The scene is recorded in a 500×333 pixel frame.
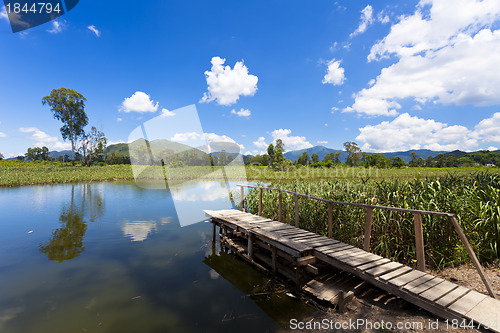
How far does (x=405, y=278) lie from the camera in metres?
3.98

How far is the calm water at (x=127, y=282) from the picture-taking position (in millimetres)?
4551

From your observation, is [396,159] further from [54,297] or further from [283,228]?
[54,297]

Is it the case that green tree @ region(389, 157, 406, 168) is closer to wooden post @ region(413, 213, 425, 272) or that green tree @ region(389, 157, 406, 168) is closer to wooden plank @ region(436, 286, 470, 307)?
wooden post @ region(413, 213, 425, 272)

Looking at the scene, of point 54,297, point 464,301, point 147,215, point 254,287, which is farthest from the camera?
point 147,215

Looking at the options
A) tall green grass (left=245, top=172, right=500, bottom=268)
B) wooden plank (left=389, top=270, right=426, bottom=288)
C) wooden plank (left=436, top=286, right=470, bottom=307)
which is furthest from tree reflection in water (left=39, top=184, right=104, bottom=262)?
wooden plank (left=436, top=286, right=470, bottom=307)

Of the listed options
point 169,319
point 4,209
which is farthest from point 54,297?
point 4,209

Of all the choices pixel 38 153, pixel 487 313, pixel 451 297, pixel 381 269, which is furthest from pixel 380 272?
pixel 38 153

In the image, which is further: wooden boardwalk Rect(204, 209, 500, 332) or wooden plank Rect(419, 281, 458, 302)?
wooden plank Rect(419, 281, 458, 302)

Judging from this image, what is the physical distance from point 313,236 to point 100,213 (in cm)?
1287

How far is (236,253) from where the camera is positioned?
7953mm

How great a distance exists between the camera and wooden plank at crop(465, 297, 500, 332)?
2960mm

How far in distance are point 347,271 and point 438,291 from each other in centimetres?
139

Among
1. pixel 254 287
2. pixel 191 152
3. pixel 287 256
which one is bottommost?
pixel 254 287

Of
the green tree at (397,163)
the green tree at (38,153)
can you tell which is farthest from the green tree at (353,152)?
the green tree at (38,153)
